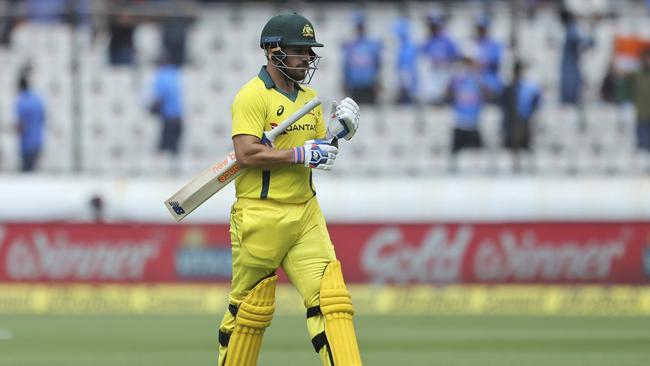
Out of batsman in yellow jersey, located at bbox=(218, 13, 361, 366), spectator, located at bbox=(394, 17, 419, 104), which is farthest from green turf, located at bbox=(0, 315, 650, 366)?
spectator, located at bbox=(394, 17, 419, 104)

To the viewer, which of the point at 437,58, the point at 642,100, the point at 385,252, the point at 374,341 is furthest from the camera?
the point at 437,58

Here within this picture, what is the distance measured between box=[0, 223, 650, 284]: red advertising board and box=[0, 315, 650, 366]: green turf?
1.04m

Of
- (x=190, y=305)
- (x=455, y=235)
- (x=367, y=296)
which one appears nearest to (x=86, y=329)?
(x=190, y=305)

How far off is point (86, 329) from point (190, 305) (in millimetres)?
2159

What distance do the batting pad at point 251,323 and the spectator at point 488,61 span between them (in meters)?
8.95

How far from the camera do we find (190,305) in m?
14.0

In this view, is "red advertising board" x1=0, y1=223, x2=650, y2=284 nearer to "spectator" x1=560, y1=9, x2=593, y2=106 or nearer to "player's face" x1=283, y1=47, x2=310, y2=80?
"spectator" x1=560, y1=9, x2=593, y2=106

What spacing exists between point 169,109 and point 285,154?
9440 mm

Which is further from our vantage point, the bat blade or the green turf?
the green turf

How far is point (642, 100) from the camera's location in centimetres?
1484

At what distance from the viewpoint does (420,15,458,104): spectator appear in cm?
1541

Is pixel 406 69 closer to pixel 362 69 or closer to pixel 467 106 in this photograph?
pixel 362 69

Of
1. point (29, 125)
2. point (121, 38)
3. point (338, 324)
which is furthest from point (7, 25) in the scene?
point (338, 324)

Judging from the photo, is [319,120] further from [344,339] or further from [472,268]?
[472,268]
